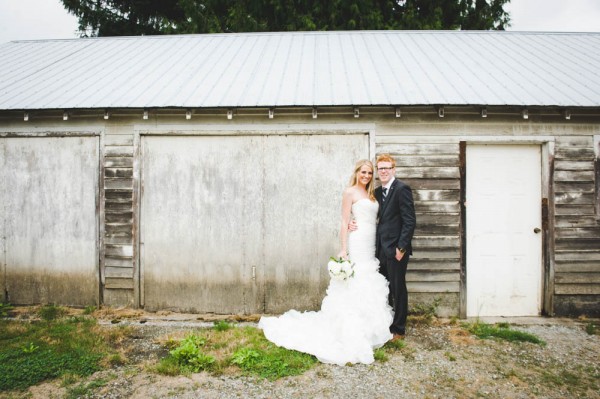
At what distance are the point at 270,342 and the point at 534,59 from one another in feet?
21.9

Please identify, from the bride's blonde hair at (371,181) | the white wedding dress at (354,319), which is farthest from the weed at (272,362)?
the bride's blonde hair at (371,181)

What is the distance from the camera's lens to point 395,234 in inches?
170

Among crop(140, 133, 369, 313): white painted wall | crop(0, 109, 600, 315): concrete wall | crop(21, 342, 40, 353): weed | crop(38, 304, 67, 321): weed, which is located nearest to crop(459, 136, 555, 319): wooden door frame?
crop(0, 109, 600, 315): concrete wall

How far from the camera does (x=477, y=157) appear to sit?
17.7 ft

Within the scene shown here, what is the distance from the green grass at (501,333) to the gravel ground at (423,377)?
0.12 meters

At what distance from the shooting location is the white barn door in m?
5.39

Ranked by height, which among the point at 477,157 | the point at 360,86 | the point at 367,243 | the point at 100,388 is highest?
the point at 360,86

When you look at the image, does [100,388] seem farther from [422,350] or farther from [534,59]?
[534,59]

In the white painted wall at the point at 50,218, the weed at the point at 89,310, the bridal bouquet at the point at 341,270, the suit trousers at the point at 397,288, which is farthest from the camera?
the white painted wall at the point at 50,218

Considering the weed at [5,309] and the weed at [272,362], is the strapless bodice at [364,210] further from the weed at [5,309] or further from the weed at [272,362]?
the weed at [5,309]

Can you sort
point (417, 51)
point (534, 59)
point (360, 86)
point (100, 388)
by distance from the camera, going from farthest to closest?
point (417, 51), point (534, 59), point (360, 86), point (100, 388)

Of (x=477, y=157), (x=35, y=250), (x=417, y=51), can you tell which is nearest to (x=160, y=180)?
(x=35, y=250)

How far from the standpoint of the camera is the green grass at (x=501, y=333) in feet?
14.8

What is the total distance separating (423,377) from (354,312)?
3.01 ft
